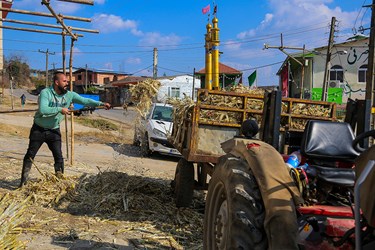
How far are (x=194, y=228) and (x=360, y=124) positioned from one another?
9.48ft

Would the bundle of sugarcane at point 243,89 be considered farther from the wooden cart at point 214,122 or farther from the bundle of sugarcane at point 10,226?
the bundle of sugarcane at point 10,226

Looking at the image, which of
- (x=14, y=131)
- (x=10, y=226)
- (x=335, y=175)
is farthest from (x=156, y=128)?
(x=335, y=175)

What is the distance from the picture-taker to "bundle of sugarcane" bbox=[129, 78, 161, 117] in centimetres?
920

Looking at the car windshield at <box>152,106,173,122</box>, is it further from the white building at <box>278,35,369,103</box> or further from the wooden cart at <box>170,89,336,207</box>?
the white building at <box>278,35,369,103</box>

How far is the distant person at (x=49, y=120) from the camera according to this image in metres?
7.38

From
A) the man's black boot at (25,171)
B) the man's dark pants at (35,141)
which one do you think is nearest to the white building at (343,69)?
the man's dark pants at (35,141)

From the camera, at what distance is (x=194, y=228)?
6.06 meters

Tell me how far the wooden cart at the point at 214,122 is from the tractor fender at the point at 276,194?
2924 mm

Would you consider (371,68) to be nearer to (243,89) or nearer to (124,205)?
(243,89)

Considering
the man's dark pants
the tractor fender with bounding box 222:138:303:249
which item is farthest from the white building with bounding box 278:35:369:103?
the tractor fender with bounding box 222:138:303:249

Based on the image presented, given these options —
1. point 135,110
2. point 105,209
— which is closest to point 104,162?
point 135,110

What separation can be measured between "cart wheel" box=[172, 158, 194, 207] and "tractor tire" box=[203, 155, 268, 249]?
309 cm

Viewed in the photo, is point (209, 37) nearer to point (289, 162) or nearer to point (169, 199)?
point (169, 199)

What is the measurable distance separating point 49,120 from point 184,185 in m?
2.62
